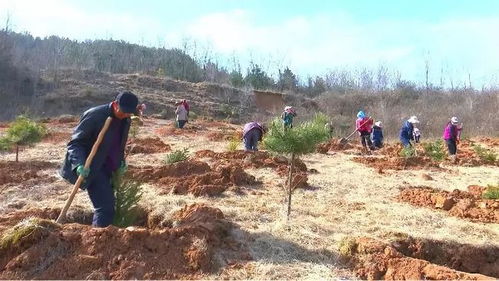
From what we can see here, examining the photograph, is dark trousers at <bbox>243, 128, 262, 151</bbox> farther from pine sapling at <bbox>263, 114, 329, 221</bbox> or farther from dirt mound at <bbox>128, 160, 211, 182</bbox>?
pine sapling at <bbox>263, 114, 329, 221</bbox>

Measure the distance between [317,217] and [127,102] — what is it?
9.37 feet

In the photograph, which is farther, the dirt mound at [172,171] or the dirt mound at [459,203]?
the dirt mound at [172,171]

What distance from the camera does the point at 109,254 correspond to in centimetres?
400

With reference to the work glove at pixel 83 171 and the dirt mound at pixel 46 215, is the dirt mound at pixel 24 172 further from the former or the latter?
the work glove at pixel 83 171

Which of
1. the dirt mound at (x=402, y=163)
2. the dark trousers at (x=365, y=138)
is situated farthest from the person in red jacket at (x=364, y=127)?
the dirt mound at (x=402, y=163)

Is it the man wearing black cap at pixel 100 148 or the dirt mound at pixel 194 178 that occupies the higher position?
the man wearing black cap at pixel 100 148

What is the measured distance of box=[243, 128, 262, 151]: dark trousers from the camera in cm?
1190

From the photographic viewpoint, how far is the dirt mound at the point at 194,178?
23.4ft

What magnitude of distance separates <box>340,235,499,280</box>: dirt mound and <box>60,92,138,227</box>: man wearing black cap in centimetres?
218

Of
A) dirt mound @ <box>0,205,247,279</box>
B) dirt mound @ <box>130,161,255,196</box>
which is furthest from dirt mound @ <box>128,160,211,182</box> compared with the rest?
dirt mound @ <box>0,205,247,279</box>

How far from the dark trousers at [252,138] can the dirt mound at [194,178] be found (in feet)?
10.8

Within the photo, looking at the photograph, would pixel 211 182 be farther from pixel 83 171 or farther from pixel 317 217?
pixel 83 171

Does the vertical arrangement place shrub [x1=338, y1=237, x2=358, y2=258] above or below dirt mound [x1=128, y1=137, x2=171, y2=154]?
below

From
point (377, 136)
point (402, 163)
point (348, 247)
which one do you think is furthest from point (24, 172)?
point (377, 136)
